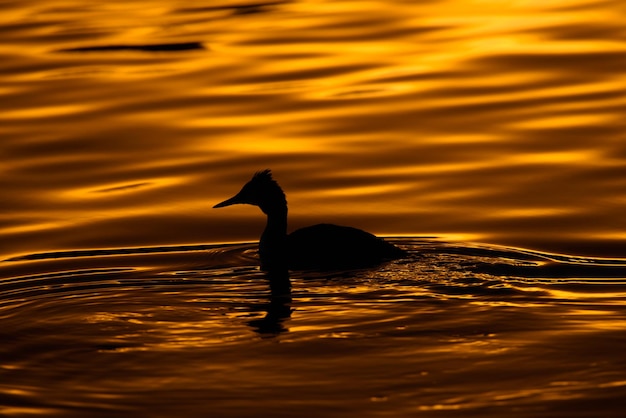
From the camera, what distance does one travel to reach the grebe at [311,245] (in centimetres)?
1301

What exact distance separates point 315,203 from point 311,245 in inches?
101

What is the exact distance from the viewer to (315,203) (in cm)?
1593

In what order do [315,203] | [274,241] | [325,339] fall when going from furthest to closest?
[315,203]
[274,241]
[325,339]

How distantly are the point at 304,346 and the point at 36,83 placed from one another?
13.0 meters

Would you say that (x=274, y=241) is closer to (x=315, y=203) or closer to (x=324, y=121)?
(x=315, y=203)

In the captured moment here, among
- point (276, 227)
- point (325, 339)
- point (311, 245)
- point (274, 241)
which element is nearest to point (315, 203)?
point (276, 227)

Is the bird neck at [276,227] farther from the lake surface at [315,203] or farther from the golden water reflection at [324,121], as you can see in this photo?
the golden water reflection at [324,121]

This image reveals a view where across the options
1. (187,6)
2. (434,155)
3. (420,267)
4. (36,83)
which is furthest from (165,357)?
(187,6)

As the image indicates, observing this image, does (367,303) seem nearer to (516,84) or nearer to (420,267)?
(420,267)

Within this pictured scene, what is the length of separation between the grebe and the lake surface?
0.29m

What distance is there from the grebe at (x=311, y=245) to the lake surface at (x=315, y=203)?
295mm

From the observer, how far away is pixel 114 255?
13.9 metres

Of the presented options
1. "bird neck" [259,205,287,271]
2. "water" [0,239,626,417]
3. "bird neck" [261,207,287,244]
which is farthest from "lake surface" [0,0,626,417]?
"bird neck" [261,207,287,244]

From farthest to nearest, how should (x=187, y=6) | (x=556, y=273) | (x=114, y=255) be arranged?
(x=187, y=6), (x=114, y=255), (x=556, y=273)
